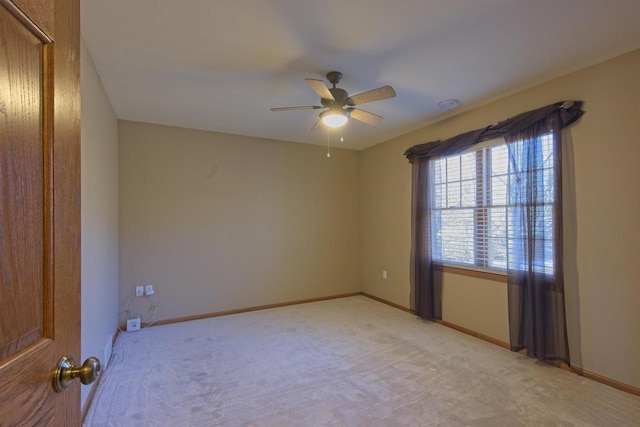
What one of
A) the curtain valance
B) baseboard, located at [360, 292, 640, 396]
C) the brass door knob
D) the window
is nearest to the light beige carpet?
baseboard, located at [360, 292, 640, 396]

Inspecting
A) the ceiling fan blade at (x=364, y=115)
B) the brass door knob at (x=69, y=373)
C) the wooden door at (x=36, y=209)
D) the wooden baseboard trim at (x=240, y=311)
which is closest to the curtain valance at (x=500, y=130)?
the ceiling fan blade at (x=364, y=115)

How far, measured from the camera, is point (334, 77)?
8.64 ft

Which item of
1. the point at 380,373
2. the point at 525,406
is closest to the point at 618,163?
the point at 525,406

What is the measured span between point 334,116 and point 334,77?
1.05 ft

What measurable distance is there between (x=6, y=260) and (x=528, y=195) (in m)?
3.37

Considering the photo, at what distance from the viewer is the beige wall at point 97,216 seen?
2.11 meters

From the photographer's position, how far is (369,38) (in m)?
2.16

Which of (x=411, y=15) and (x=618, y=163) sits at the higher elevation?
(x=411, y=15)

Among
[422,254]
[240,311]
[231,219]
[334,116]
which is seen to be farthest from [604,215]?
[240,311]

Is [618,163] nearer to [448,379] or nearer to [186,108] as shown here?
[448,379]

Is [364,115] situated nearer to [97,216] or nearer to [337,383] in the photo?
[337,383]

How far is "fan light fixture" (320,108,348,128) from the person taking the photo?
264 centimetres

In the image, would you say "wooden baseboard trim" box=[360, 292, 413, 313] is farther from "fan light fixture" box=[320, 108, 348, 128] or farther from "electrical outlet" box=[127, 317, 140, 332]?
"electrical outlet" box=[127, 317, 140, 332]

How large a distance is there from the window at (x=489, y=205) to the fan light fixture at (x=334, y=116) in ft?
5.53
